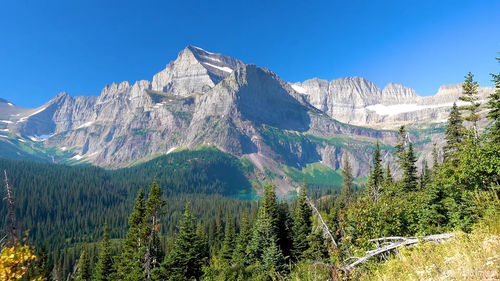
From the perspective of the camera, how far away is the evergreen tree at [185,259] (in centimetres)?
3316

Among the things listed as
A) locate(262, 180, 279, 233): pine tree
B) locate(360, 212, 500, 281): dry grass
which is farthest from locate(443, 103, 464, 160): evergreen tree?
locate(360, 212, 500, 281): dry grass

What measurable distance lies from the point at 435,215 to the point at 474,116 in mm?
22316

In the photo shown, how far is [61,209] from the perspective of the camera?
623ft

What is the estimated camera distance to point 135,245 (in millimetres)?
36094

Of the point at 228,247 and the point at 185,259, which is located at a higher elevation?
the point at 185,259

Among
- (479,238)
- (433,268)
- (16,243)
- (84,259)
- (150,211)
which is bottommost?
(84,259)

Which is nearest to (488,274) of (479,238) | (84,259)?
(479,238)

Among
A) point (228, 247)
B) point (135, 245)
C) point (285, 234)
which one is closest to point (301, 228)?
point (285, 234)

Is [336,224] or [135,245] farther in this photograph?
[336,224]

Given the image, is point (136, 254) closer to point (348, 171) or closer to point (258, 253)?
point (258, 253)

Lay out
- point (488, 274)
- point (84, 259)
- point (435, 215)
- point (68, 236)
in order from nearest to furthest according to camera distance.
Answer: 1. point (488, 274)
2. point (435, 215)
3. point (84, 259)
4. point (68, 236)

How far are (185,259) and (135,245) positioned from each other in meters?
8.07

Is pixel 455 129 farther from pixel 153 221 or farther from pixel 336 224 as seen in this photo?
pixel 153 221

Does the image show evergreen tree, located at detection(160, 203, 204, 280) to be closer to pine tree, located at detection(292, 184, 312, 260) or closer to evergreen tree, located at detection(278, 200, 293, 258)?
evergreen tree, located at detection(278, 200, 293, 258)
